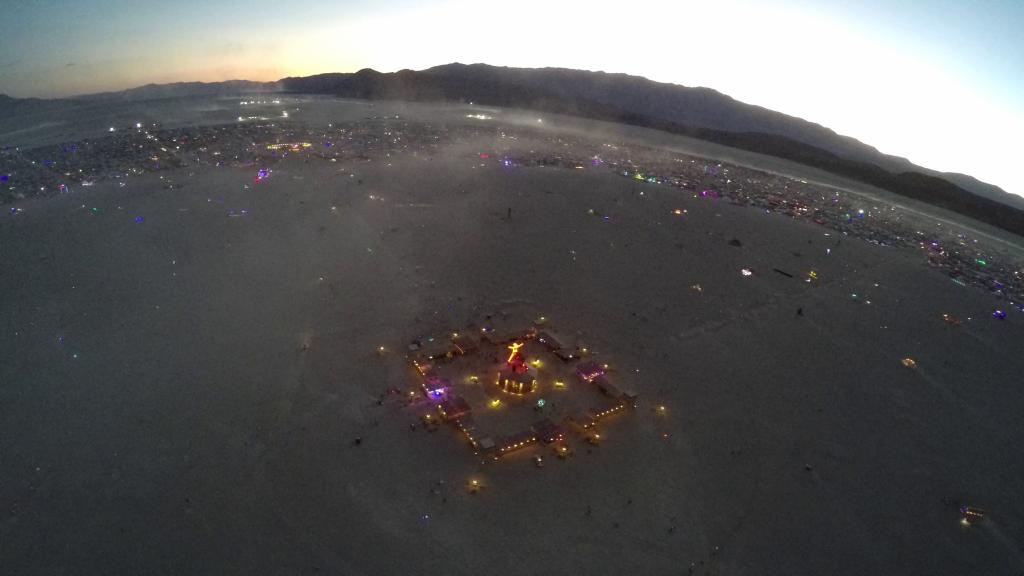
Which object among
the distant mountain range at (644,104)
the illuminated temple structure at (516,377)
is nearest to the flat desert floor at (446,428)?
the illuminated temple structure at (516,377)

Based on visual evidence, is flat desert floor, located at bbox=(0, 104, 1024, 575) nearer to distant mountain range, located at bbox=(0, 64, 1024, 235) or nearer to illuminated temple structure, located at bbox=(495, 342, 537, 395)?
illuminated temple structure, located at bbox=(495, 342, 537, 395)

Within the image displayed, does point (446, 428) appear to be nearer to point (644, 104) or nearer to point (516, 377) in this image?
point (516, 377)

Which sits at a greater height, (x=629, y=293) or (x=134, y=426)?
(x=629, y=293)

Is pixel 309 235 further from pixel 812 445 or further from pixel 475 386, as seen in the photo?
pixel 812 445

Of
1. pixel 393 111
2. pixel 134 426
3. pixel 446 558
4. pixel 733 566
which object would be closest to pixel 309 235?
pixel 134 426

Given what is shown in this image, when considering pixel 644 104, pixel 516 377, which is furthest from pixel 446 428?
pixel 644 104

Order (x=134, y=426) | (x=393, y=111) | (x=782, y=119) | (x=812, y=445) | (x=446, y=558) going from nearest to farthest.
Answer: (x=446, y=558) < (x=134, y=426) < (x=812, y=445) < (x=393, y=111) < (x=782, y=119)
